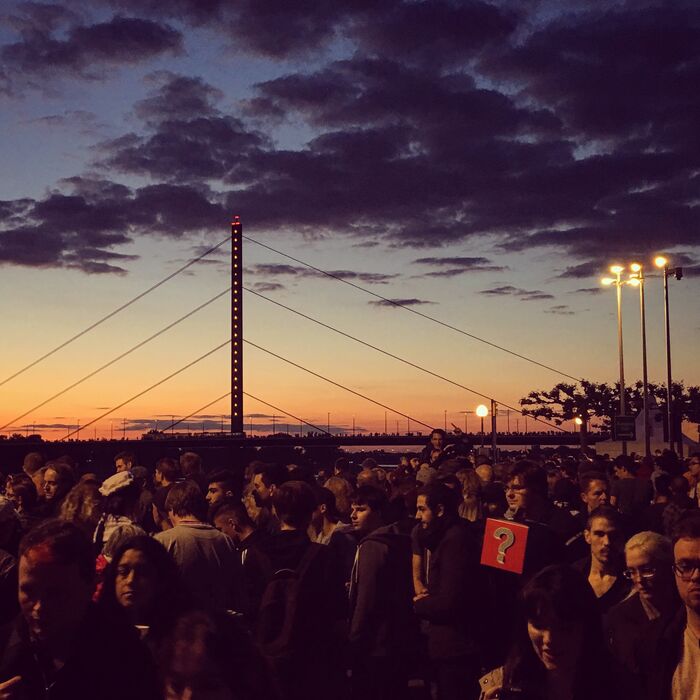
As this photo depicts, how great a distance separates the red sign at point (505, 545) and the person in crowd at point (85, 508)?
109 inches

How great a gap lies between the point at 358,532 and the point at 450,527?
1.61 m

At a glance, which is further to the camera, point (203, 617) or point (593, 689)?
point (593, 689)

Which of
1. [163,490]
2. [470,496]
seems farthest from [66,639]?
[470,496]

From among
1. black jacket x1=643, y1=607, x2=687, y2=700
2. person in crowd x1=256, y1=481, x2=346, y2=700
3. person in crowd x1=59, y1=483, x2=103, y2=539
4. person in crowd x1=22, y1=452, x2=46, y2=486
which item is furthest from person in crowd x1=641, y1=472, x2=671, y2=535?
person in crowd x1=22, y1=452, x2=46, y2=486

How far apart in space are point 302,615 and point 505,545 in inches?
45.2

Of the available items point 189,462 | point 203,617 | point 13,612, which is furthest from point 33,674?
point 189,462

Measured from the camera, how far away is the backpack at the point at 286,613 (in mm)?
5219

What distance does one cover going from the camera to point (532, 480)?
262 inches

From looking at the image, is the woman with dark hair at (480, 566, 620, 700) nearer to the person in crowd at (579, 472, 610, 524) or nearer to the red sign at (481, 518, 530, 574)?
the red sign at (481, 518, 530, 574)

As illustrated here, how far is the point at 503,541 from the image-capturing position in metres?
5.22

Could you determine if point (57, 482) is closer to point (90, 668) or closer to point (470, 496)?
point (470, 496)

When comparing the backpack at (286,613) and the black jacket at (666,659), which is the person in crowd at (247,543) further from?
the black jacket at (666,659)

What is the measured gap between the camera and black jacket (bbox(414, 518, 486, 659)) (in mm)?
5504

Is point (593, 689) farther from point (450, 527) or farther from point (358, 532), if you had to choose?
point (358, 532)
